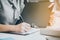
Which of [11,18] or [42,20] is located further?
[42,20]

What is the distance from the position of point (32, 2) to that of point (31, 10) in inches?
3.0

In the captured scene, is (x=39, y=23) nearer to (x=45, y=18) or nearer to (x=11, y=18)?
(x=45, y=18)

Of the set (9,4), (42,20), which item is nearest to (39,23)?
(42,20)

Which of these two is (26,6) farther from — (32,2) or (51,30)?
(51,30)

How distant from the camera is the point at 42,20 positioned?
1.20 m

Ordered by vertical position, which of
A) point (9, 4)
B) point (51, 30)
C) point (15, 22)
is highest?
point (9, 4)

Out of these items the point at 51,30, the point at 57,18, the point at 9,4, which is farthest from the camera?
the point at 57,18

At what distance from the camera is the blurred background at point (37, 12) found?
1192 millimetres

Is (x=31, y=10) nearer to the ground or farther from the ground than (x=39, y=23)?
farther from the ground

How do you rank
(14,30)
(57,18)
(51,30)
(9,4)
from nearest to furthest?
1. (14,30)
2. (9,4)
3. (51,30)
4. (57,18)

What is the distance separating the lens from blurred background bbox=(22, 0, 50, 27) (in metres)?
1.19

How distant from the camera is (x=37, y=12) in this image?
121 cm

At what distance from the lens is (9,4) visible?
2.55 feet

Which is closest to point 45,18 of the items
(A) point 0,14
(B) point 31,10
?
(B) point 31,10
